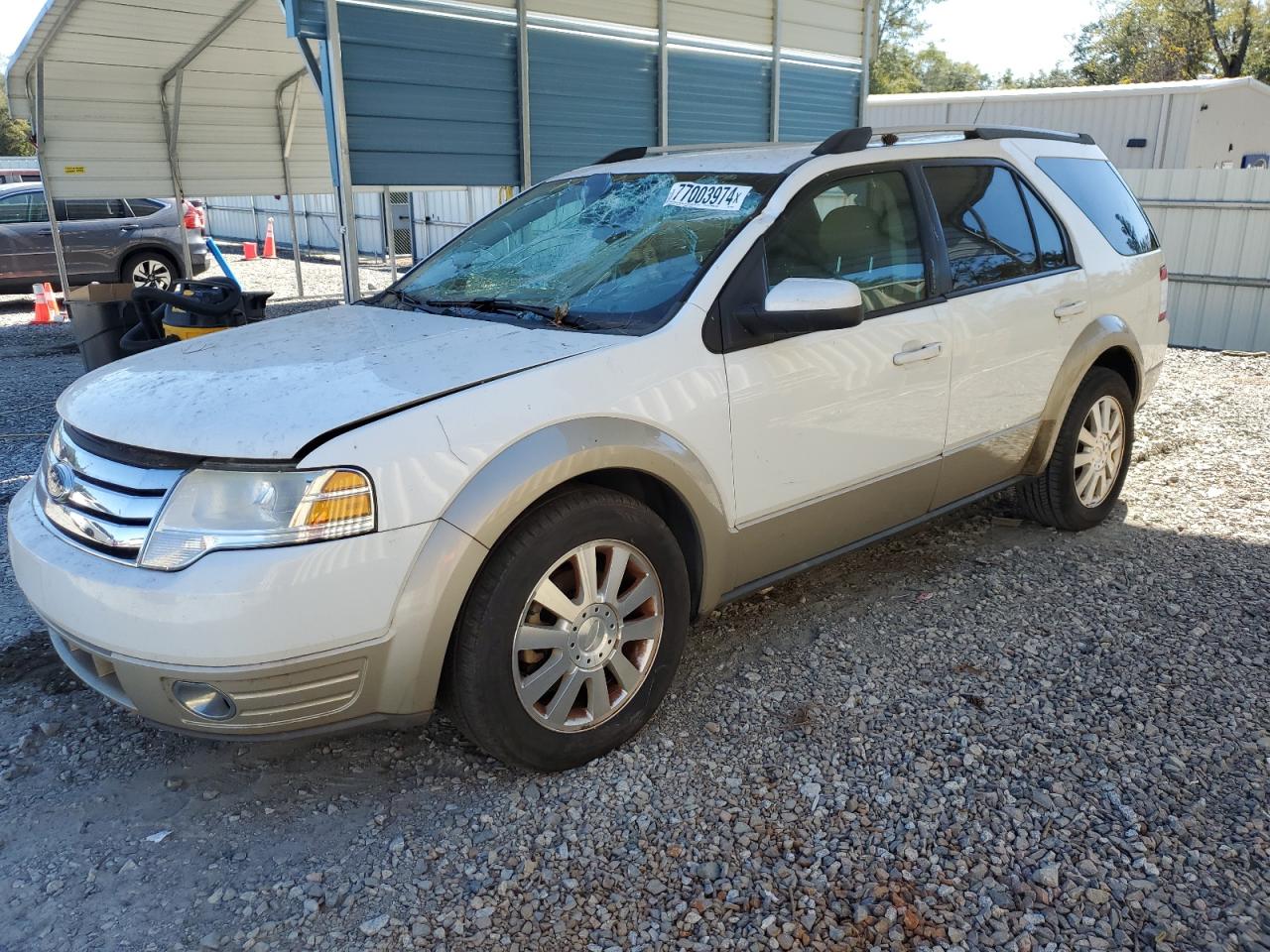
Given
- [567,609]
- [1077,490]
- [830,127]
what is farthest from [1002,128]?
[830,127]

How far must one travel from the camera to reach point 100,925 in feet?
7.94

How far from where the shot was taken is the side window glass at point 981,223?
13.1 feet

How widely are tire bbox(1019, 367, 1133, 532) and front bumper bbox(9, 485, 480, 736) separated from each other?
320cm

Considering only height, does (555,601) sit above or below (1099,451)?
above

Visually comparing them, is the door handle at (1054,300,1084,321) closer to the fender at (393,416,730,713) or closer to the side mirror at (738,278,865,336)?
the side mirror at (738,278,865,336)

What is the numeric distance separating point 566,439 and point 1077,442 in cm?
295

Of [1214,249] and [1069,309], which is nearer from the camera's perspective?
[1069,309]

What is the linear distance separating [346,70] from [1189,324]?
411 inches

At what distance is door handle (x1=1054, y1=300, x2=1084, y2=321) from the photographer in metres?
4.37

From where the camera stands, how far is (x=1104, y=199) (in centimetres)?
489

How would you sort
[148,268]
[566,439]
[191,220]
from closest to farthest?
[566,439], [148,268], [191,220]

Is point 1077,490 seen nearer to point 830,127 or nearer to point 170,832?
point 170,832

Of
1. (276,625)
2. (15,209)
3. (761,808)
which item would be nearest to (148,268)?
(15,209)

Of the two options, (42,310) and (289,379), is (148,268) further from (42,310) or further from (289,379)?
(289,379)
